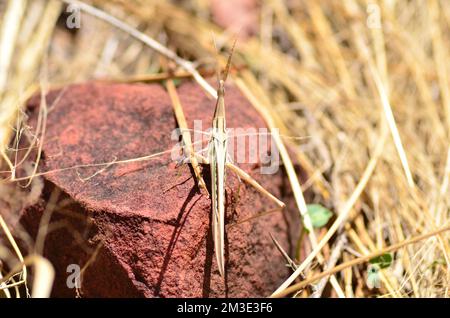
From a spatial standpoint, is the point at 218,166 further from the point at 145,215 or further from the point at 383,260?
the point at 383,260

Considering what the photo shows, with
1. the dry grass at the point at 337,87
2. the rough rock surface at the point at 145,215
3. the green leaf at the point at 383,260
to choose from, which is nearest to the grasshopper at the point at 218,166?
the rough rock surface at the point at 145,215

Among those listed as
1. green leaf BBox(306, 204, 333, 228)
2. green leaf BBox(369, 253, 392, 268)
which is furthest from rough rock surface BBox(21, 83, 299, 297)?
green leaf BBox(369, 253, 392, 268)

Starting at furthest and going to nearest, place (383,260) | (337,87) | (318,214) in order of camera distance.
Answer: (337,87), (318,214), (383,260)

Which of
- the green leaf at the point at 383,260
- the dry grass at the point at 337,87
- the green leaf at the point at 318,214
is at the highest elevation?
the dry grass at the point at 337,87

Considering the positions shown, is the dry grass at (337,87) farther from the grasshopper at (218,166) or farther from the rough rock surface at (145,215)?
the grasshopper at (218,166)

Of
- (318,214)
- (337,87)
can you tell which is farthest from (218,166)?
(337,87)

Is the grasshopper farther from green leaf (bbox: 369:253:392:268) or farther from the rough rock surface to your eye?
green leaf (bbox: 369:253:392:268)
